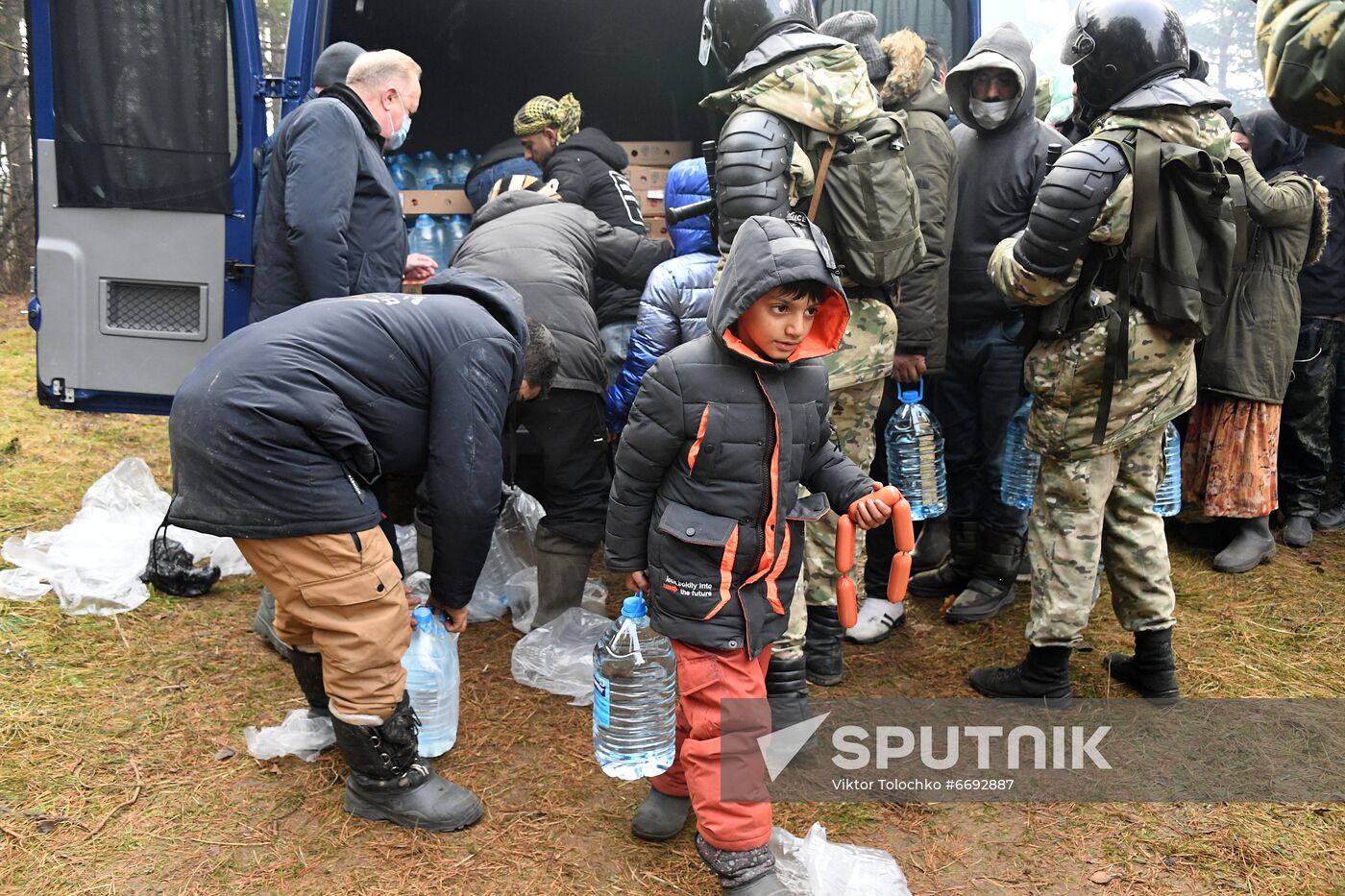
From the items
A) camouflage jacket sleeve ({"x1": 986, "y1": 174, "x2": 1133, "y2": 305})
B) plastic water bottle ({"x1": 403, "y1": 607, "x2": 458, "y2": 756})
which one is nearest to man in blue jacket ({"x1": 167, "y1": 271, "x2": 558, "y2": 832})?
plastic water bottle ({"x1": 403, "y1": 607, "x2": 458, "y2": 756})

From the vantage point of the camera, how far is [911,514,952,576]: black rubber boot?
4918 millimetres

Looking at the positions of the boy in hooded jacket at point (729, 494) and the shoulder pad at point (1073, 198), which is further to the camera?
the shoulder pad at point (1073, 198)

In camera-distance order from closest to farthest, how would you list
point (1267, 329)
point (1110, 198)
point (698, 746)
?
point (698, 746), point (1110, 198), point (1267, 329)

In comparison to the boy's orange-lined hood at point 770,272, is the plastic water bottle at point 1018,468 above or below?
below

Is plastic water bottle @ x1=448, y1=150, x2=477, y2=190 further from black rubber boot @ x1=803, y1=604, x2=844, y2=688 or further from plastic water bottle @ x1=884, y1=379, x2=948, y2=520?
black rubber boot @ x1=803, y1=604, x2=844, y2=688

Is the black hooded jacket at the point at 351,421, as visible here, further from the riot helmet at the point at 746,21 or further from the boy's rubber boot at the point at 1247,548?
the boy's rubber boot at the point at 1247,548

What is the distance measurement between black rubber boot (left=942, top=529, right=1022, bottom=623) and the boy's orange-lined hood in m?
2.13

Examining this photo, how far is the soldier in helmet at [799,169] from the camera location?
3311mm

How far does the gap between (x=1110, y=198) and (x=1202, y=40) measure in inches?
1299

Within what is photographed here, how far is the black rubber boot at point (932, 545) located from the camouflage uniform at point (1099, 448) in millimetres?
1233

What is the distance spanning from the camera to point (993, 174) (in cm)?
435

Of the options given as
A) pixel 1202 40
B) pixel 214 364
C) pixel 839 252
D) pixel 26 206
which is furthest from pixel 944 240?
pixel 1202 40

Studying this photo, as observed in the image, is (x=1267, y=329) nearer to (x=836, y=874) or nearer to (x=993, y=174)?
(x=993, y=174)

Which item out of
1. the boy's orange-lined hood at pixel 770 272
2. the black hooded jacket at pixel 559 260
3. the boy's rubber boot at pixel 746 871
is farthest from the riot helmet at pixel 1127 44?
the boy's rubber boot at pixel 746 871
